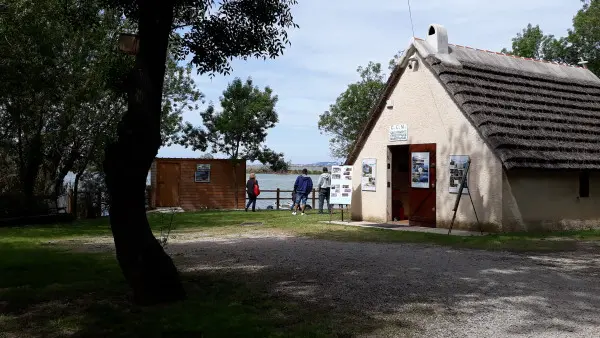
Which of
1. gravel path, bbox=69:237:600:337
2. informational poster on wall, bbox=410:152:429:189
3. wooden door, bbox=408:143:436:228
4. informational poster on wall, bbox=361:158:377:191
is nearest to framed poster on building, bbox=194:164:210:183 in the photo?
informational poster on wall, bbox=361:158:377:191

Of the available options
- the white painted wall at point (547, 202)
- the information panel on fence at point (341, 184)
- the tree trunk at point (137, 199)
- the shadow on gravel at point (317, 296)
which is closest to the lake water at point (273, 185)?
the information panel on fence at point (341, 184)

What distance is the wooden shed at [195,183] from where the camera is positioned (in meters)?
25.2

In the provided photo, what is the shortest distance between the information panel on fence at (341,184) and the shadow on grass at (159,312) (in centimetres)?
953

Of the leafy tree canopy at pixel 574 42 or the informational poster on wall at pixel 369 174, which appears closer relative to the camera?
the informational poster on wall at pixel 369 174

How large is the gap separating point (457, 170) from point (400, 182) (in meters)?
3.54

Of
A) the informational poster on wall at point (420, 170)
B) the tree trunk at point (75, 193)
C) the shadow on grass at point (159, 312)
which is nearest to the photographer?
the shadow on grass at point (159, 312)

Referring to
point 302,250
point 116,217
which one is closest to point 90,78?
point 302,250

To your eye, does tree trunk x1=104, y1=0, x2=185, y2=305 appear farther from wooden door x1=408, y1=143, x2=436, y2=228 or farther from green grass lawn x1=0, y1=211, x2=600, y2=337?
wooden door x1=408, y1=143, x2=436, y2=228

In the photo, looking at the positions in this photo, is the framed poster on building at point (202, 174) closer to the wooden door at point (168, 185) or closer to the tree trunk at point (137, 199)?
the wooden door at point (168, 185)

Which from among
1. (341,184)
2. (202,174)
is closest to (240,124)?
(202,174)

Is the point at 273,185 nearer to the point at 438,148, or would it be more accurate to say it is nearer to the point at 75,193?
the point at 75,193

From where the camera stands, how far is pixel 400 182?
58.0 feet

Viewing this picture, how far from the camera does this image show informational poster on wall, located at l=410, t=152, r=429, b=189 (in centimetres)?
1528

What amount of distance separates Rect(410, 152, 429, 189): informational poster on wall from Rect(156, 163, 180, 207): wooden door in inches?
522
